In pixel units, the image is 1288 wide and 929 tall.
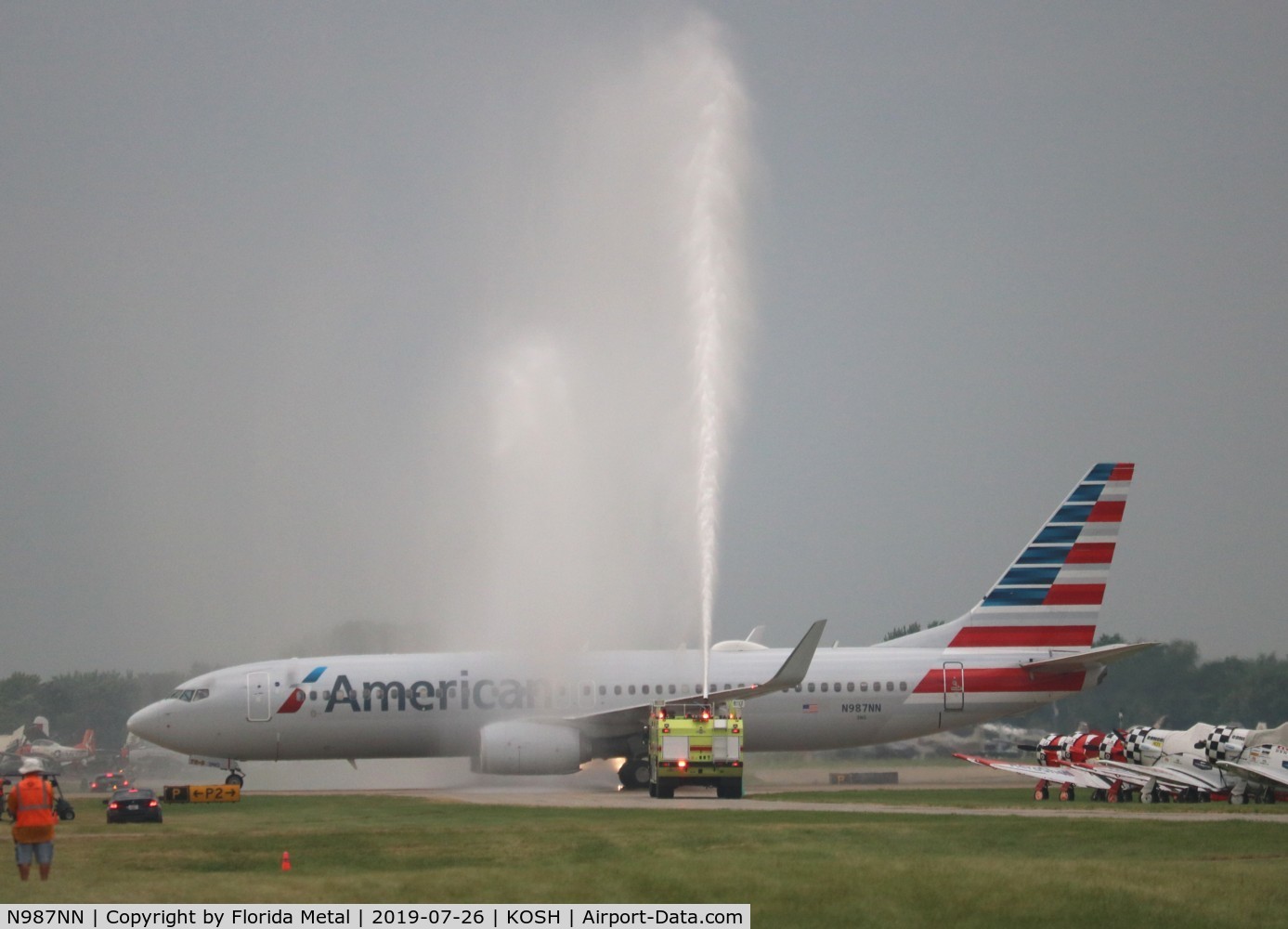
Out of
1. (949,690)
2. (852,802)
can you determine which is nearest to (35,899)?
(852,802)

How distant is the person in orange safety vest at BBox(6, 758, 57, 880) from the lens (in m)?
17.9

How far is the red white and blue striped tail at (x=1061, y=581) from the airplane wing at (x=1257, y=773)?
31.9 ft

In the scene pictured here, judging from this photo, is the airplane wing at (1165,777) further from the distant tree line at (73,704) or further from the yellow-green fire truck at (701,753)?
the distant tree line at (73,704)

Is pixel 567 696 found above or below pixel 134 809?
above

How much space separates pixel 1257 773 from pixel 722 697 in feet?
43.0

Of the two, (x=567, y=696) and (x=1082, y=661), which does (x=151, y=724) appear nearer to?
(x=567, y=696)

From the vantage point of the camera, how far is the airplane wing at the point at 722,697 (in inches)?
Result: 1492

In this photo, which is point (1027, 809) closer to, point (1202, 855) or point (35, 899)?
point (1202, 855)

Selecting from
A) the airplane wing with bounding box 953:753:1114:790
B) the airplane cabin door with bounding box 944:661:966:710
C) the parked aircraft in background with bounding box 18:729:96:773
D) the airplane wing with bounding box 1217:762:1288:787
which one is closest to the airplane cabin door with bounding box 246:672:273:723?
the airplane cabin door with bounding box 944:661:966:710

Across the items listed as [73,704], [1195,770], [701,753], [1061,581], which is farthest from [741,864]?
[73,704]

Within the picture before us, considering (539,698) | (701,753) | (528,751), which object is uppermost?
(539,698)

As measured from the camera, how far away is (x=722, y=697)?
39688 mm

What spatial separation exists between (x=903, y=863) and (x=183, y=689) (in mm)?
29117

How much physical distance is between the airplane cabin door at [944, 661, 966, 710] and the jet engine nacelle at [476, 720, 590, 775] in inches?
413
